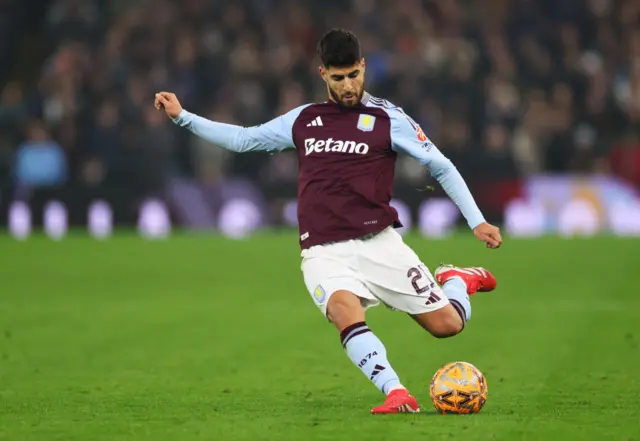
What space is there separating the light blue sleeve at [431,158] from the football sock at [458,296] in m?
0.63

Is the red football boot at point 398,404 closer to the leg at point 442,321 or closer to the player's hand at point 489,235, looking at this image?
the leg at point 442,321

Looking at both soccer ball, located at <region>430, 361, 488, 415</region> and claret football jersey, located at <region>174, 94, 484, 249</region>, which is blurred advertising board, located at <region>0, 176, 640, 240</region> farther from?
soccer ball, located at <region>430, 361, 488, 415</region>

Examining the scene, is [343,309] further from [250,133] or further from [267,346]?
[267,346]

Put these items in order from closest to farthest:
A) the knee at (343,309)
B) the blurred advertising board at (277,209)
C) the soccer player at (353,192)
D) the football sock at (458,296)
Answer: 1. the knee at (343,309)
2. the soccer player at (353,192)
3. the football sock at (458,296)
4. the blurred advertising board at (277,209)

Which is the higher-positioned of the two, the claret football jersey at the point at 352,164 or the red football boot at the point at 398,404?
the claret football jersey at the point at 352,164

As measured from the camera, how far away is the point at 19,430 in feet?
24.7

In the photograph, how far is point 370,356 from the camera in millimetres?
8000

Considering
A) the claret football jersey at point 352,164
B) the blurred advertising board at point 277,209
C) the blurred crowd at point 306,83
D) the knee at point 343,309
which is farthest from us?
the blurred crowd at point 306,83

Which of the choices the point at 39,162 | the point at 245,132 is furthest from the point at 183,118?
the point at 39,162

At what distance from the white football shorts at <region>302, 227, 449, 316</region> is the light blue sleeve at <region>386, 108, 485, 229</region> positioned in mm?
442

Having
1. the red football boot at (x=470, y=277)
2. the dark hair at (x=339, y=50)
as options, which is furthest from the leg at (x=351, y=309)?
the dark hair at (x=339, y=50)

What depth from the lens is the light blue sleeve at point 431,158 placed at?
27.3 ft

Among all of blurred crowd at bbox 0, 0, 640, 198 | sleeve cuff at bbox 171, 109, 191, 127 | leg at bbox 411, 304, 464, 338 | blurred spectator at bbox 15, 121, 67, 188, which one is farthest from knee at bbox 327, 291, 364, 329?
blurred spectator at bbox 15, 121, 67, 188

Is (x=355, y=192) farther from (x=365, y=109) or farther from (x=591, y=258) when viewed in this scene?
(x=591, y=258)
